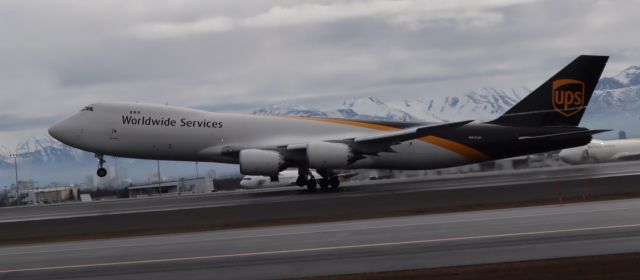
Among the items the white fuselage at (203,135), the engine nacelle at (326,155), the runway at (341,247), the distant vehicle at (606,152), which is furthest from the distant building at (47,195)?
the runway at (341,247)

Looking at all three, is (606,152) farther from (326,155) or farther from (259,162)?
(259,162)

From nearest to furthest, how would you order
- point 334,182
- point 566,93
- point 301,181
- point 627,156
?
point 334,182
point 566,93
point 301,181
point 627,156

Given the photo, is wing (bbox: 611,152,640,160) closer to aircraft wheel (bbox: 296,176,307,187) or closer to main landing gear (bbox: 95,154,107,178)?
aircraft wheel (bbox: 296,176,307,187)

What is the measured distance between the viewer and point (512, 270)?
43.2 ft

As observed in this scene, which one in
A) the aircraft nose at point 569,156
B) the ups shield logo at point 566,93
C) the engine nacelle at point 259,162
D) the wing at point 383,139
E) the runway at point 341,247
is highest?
the ups shield logo at point 566,93

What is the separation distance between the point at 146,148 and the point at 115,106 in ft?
8.10

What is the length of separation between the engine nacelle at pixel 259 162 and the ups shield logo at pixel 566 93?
1312 cm

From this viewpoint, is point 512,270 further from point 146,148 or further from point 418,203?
point 146,148

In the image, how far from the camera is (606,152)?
65.3 m

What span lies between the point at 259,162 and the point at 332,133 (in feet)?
16.0

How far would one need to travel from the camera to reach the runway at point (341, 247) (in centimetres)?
1451

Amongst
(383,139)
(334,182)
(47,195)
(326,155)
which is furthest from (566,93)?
(47,195)

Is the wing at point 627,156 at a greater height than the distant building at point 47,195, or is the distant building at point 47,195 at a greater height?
the distant building at point 47,195

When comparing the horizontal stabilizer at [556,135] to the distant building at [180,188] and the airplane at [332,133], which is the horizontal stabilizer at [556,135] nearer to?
the airplane at [332,133]
